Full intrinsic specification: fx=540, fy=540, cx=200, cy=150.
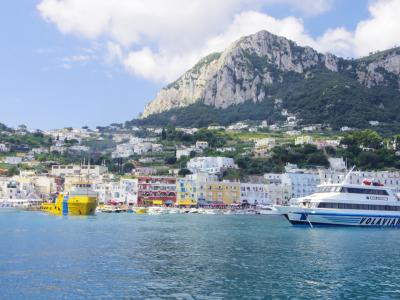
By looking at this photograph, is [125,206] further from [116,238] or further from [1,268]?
[1,268]

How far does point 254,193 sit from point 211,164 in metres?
17.8

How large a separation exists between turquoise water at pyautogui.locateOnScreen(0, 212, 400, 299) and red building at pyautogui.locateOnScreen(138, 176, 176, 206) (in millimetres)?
73045

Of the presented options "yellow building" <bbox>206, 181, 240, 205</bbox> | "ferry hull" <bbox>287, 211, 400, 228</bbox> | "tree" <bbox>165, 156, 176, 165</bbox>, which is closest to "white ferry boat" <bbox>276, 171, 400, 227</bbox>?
"ferry hull" <bbox>287, 211, 400, 228</bbox>

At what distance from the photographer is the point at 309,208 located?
2486 inches

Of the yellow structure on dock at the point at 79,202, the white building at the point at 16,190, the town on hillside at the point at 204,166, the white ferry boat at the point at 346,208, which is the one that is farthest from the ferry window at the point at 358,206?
the white building at the point at 16,190

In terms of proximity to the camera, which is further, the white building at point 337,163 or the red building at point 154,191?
the white building at point 337,163

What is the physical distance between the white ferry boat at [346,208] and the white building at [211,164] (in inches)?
2845

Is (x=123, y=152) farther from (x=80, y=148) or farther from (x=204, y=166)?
(x=204, y=166)

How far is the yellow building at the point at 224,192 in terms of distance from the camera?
12600 cm

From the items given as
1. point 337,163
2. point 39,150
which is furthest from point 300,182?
point 39,150

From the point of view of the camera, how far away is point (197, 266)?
32.2 metres

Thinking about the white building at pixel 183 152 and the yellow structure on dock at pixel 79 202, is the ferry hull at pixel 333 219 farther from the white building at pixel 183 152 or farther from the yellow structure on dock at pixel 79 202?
the white building at pixel 183 152

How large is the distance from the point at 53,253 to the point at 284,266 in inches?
635

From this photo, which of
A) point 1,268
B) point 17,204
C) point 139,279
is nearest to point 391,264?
point 139,279
